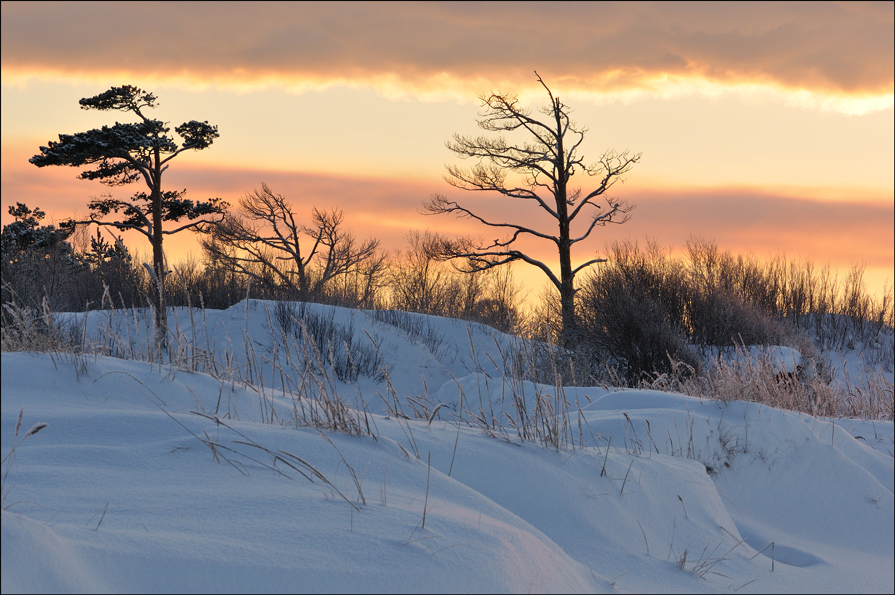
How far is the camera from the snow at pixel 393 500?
Answer: 7.38 feet

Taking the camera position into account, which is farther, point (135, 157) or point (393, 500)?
point (135, 157)

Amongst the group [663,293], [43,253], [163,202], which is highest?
[163,202]

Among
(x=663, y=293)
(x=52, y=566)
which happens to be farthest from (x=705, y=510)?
(x=663, y=293)

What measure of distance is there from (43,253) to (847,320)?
29799mm

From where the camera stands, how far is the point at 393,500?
9.82 ft

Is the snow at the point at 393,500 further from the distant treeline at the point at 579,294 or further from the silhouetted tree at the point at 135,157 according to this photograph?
the silhouetted tree at the point at 135,157

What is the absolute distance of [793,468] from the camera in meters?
4.86

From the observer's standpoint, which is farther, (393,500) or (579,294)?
(579,294)

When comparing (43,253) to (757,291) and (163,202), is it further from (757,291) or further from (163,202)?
(757,291)

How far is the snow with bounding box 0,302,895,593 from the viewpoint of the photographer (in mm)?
2250

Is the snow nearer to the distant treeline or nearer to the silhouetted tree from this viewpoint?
the distant treeline

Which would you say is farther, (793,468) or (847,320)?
(847,320)

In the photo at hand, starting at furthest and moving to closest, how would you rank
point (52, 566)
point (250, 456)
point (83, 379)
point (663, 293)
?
point (663, 293) → point (83, 379) → point (250, 456) → point (52, 566)

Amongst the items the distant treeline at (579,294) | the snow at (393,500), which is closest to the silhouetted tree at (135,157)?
the distant treeline at (579,294)
